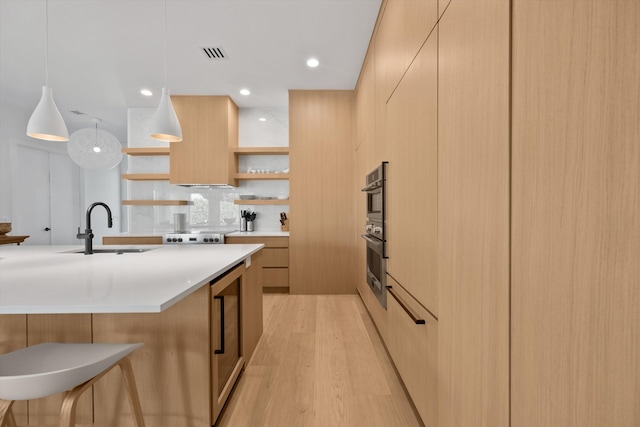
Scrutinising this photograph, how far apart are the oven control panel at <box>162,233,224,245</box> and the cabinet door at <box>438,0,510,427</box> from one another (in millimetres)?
3416

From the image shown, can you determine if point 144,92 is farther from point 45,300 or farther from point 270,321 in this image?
point 45,300

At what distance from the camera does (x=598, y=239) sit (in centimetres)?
55

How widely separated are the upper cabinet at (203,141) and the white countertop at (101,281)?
8.15 ft

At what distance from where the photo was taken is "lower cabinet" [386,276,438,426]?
53.1 inches

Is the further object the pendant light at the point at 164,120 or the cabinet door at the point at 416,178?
the pendant light at the point at 164,120

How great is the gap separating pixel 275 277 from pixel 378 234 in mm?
2252

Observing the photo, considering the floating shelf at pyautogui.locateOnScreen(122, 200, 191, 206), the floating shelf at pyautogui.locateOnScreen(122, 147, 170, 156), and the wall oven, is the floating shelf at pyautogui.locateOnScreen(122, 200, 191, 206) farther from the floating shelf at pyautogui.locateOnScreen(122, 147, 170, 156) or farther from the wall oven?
the wall oven

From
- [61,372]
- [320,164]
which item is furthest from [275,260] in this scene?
[61,372]

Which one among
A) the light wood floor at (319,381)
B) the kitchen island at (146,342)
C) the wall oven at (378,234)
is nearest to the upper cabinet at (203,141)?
the light wood floor at (319,381)

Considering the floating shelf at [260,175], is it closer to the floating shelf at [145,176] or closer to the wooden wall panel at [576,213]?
the floating shelf at [145,176]

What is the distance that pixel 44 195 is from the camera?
5.42 meters

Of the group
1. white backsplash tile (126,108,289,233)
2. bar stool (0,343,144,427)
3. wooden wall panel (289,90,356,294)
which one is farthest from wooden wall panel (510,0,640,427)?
white backsplash tile (126,108,289,233)

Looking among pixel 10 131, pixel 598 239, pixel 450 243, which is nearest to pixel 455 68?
pixel 450 243

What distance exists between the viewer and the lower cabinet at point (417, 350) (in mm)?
1349
